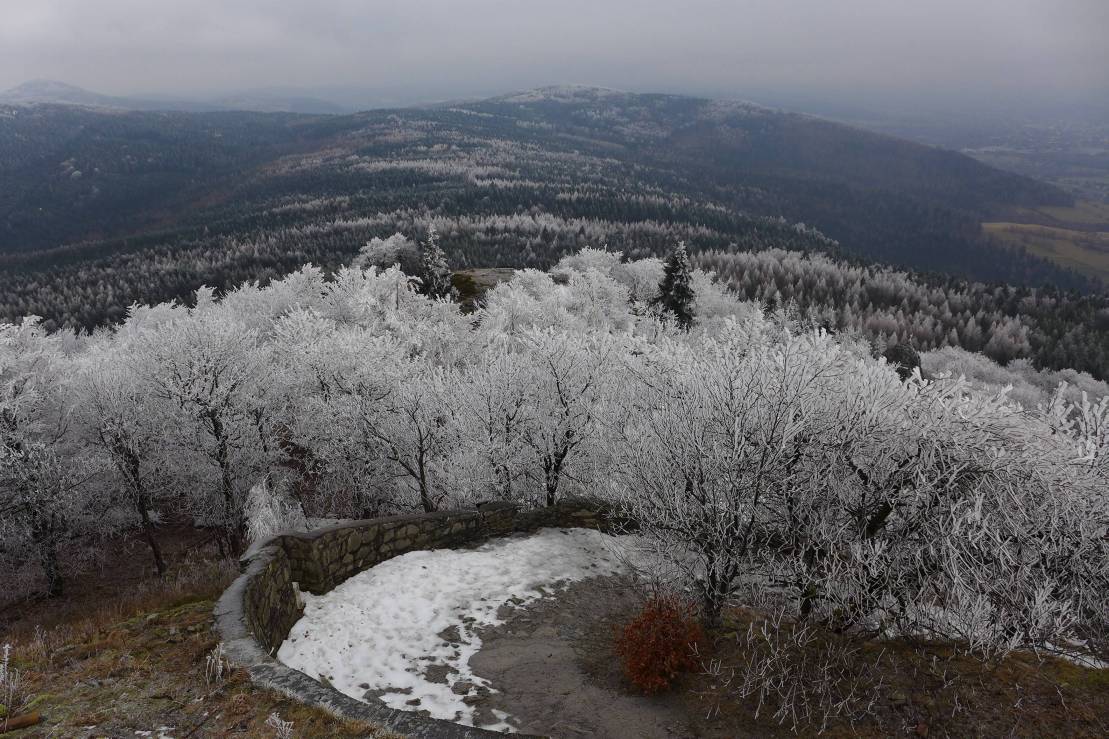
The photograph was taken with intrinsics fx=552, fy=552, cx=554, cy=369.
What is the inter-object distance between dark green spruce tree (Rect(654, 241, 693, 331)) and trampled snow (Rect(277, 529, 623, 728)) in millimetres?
42852

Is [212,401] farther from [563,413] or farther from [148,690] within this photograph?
[148,690]

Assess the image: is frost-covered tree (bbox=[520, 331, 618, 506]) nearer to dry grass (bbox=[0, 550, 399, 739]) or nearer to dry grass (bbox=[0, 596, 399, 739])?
dry grass (bbox=[0, 550, 399, 739])

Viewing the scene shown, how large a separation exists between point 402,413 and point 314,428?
18.2 feet

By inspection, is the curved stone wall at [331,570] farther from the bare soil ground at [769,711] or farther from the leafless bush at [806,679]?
the leafless bush at [806,679]

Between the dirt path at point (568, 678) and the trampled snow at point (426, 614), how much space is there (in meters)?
0.42

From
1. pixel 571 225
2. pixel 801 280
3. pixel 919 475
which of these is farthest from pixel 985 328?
pixel 919 475

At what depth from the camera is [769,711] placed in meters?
9.14

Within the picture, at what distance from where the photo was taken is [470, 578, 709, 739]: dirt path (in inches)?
351

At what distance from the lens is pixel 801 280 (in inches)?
4432

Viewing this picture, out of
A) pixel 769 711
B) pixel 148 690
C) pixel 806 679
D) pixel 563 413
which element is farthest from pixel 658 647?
pixel 563 413

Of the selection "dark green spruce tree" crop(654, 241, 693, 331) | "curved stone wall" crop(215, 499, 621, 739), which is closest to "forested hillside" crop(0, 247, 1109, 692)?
"dark green spruce tree" crop(654, 241, 693, 331)

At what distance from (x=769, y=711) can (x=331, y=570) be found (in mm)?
9234

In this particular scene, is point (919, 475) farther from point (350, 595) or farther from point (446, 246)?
point (446, 246)

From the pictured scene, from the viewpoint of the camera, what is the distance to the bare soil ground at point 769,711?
28.1 ft
